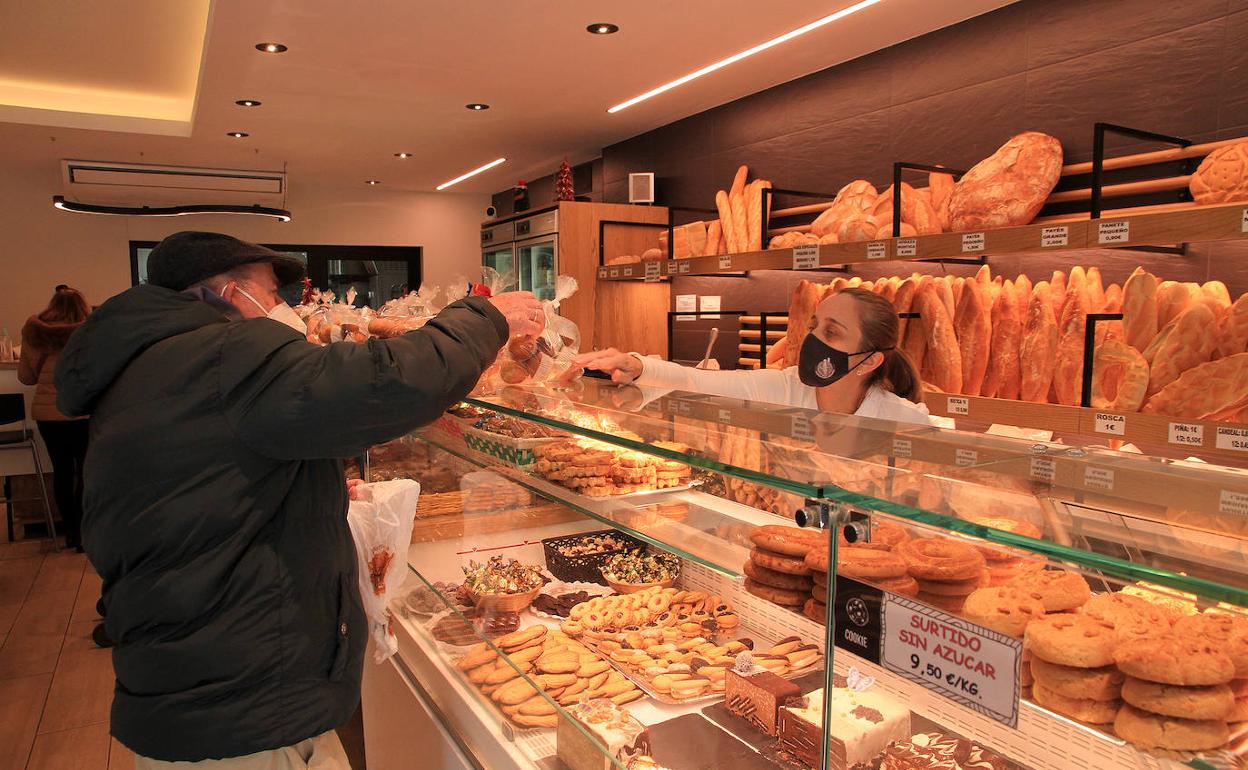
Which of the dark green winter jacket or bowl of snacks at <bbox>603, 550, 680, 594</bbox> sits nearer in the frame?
the dark green winter jacket

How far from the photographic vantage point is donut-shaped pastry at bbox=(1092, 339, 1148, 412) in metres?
2.38

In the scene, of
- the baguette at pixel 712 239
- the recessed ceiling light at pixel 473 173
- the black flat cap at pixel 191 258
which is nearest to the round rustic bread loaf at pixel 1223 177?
the baguette at pixel 712 239

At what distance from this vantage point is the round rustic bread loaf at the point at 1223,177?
2281 millimetres

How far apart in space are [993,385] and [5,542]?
23.0ft

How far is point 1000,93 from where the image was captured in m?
3.40

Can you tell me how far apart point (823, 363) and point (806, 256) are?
1157 mm

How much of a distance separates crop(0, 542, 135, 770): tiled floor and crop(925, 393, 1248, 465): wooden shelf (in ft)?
11.3

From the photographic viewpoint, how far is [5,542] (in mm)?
6102

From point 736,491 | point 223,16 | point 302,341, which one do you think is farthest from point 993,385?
point 223,16

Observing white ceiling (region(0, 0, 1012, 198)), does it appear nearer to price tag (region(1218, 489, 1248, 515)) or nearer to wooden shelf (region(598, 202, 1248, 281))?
wooden shelf (region(598, 202, 1248, 281))

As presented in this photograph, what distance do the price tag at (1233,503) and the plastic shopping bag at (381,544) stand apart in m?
1.78

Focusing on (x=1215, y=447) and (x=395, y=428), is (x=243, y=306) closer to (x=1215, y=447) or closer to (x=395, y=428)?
(x=395, y=428)

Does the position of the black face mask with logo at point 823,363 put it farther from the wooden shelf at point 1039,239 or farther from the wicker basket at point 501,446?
the wicker basket at point 501,446

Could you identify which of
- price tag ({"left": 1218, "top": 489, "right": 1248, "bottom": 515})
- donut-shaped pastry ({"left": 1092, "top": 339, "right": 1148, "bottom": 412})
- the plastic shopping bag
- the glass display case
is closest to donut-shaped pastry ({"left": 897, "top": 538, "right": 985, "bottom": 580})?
the glass display case
